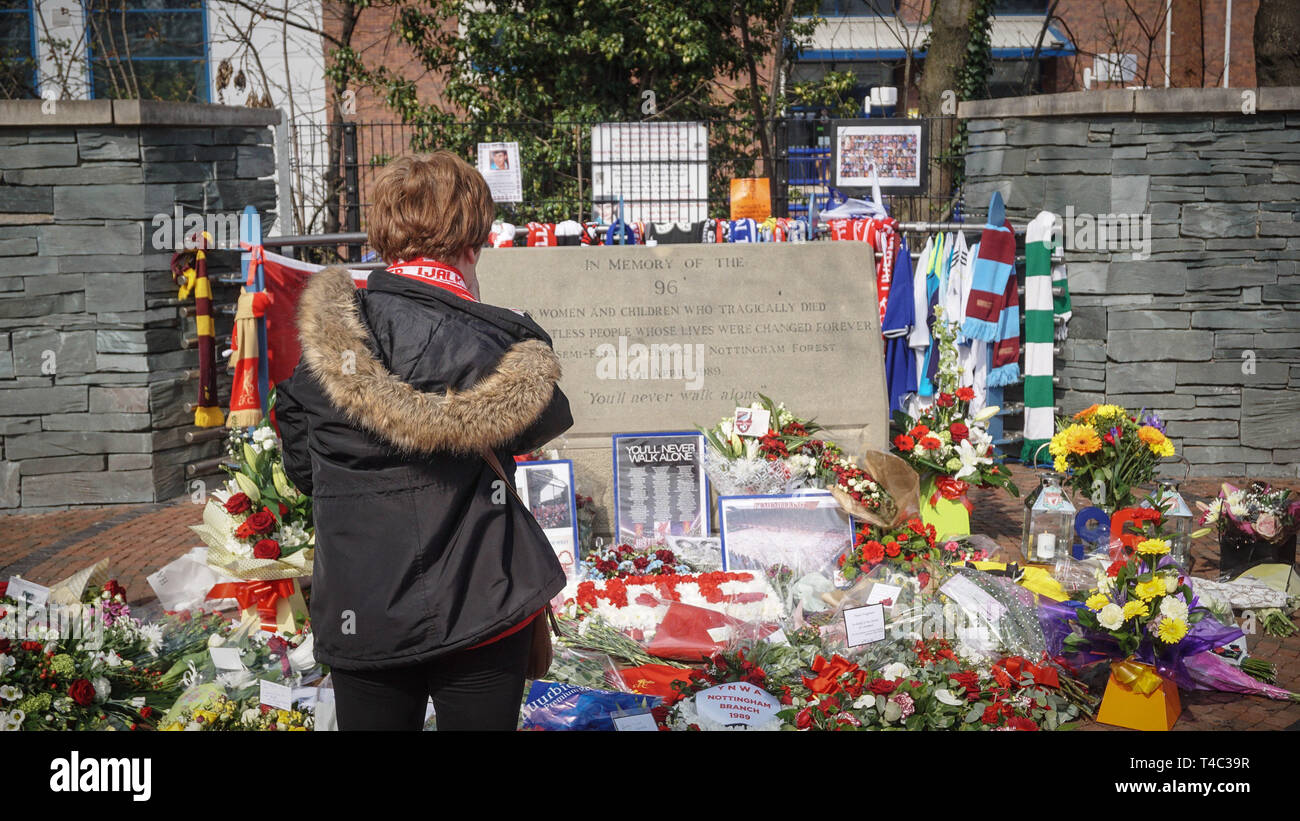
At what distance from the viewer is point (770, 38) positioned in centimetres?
1339

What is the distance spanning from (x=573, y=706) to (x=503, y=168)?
667 centimetres

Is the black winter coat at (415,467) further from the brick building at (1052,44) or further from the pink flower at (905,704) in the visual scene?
the brick building at (1052,44)

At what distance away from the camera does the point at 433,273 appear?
2.29 m

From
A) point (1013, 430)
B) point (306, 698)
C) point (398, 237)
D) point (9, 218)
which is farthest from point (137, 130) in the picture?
point (1013, 430)

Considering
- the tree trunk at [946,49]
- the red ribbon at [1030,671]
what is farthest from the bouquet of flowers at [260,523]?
the tree trunk at [946,49]

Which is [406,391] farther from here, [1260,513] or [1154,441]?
[1260,513]

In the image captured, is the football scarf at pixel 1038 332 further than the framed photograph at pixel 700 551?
Yes

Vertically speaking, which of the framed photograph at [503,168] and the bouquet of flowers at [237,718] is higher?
the framed photograph at [503,168]

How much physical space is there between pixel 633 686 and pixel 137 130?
4.86 meters

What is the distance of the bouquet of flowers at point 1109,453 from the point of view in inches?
203

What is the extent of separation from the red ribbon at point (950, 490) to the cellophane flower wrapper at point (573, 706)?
7.00ft

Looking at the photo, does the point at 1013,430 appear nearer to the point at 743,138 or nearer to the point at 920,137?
the point at 920,137

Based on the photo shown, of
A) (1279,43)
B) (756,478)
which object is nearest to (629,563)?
(756,478)

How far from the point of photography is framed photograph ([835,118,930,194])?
351 inches
